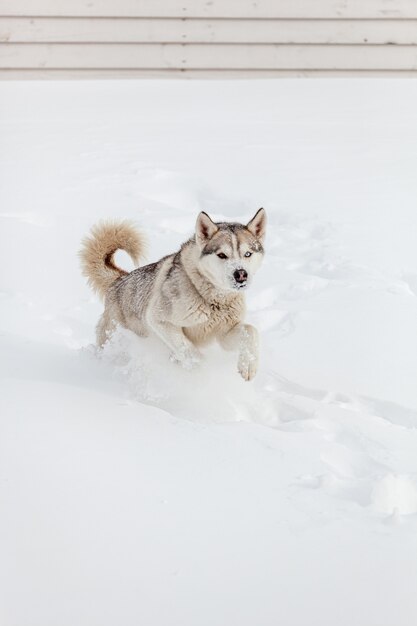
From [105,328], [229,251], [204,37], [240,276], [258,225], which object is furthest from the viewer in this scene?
[204,37]

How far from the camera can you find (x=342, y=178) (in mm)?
6883

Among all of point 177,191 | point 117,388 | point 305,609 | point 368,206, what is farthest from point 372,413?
point 177,191

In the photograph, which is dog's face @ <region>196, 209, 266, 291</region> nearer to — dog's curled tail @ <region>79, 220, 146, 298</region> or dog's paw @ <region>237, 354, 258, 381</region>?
dog's paw @ <region>237, 354, 258, 381</region>

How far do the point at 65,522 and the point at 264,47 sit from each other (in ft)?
24.4

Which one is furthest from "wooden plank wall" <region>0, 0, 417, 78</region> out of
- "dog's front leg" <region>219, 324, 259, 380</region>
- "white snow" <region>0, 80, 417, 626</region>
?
"dog's front leg" <region>219, 324, 259, 380</region>

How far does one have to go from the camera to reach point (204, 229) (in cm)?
398

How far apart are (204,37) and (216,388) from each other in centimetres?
574

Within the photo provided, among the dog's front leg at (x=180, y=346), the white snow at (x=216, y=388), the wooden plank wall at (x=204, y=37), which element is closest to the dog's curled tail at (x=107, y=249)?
the white snow at (x=216, y=388)

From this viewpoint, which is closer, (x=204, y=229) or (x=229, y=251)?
(x=229, y=251)

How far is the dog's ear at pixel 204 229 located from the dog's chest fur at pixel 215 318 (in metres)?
0.29

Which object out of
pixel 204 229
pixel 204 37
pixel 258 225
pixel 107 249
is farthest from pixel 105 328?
pixel 204 37

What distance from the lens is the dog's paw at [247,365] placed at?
154 inches

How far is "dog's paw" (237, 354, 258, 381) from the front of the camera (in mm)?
3908

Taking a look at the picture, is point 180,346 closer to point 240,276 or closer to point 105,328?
point 240,276
